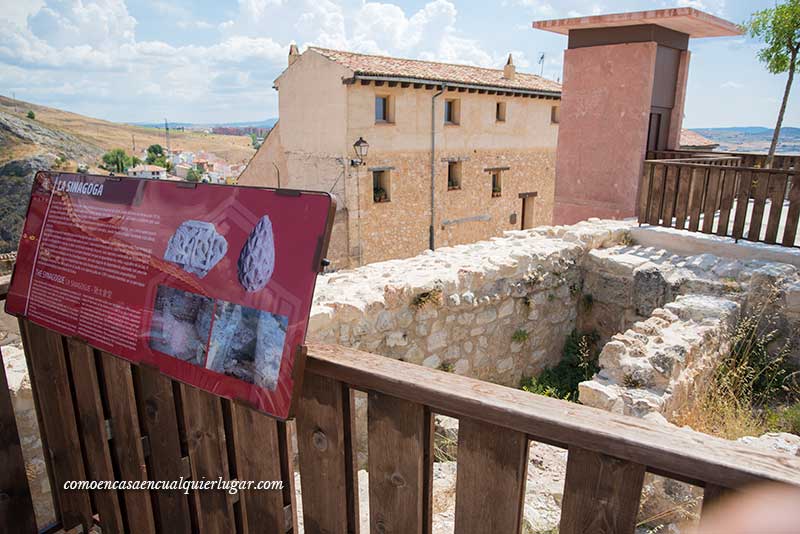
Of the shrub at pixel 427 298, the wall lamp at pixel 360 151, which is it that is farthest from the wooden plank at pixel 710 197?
the wall lamp at pixel 360 151

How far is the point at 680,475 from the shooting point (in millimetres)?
1058

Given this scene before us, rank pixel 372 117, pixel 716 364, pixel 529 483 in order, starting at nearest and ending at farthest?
pixel 529 483, pixel 716 364, pixel 372 117

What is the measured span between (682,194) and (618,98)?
139 inches

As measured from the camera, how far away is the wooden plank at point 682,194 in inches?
285

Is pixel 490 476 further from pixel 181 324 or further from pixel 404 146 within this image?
pixel 404 146

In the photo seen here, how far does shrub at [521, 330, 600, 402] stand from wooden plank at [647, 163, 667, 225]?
2.02 m

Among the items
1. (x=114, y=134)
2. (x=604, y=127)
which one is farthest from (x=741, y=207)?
(x=114, y=134)

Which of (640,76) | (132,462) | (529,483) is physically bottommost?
(529,483)

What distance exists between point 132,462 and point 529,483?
8.23 feet

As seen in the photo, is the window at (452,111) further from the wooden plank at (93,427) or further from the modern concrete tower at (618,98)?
the wooden plank at (93,427)

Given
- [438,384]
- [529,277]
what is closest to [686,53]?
[529,277]

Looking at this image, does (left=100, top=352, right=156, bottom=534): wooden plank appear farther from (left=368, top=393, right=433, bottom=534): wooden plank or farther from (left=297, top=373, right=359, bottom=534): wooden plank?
(left=368, top=393, right=433, bottom=534): wooden plank

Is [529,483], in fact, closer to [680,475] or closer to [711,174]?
[680,475]

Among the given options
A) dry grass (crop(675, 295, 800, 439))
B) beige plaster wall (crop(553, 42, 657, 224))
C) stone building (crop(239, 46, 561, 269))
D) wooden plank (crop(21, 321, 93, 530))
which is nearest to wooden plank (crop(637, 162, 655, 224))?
dry grass (crop(675, 295, 800, 439))
